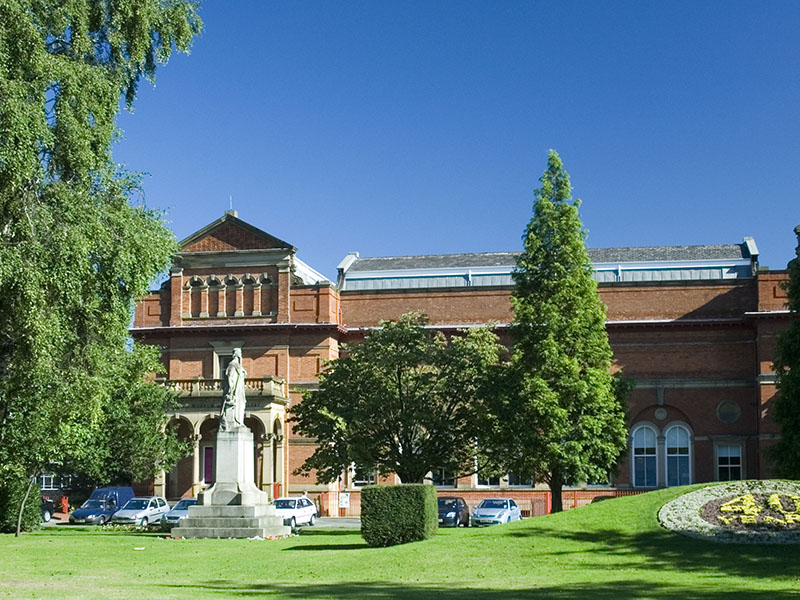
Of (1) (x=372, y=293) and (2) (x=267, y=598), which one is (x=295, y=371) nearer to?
(1) (x=372, y=293)

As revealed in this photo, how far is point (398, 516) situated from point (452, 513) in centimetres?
1910

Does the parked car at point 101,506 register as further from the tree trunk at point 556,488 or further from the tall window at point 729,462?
the tall window at point 729,462

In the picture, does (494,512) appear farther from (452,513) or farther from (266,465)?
(266,465)

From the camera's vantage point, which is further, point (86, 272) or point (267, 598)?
point (86, 272)

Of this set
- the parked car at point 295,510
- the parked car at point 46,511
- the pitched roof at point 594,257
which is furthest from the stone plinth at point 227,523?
the pitched roof at point 594,257

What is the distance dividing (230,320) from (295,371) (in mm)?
4664

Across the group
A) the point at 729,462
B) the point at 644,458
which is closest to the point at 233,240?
the point at 644,458

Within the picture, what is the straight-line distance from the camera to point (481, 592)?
62.5ft

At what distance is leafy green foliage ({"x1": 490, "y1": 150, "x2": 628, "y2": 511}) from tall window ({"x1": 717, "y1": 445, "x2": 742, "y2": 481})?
16.4m

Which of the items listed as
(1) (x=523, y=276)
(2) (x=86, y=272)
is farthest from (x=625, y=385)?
(2) (x=86, y=272)

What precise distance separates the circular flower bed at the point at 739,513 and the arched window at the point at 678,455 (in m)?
30.8

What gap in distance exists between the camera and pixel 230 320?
61.5m

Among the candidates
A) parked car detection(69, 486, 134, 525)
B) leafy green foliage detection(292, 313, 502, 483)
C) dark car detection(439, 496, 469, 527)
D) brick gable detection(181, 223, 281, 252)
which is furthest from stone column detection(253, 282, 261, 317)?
leafy green foliage detection(292, 313, 502, 483)

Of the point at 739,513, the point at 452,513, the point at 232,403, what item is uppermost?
the point at 232,403
